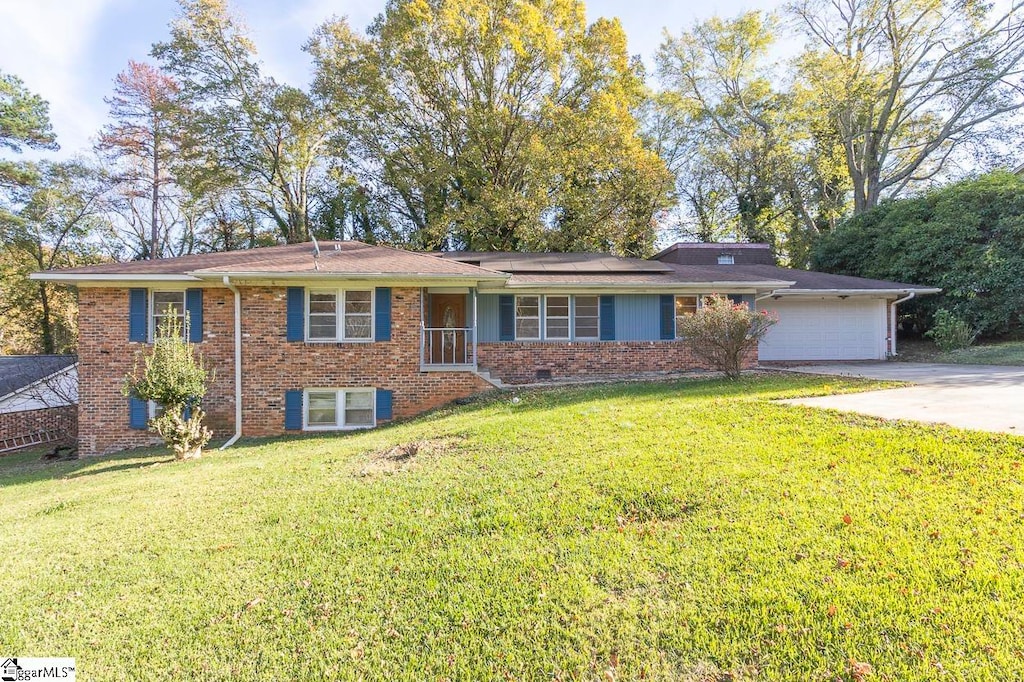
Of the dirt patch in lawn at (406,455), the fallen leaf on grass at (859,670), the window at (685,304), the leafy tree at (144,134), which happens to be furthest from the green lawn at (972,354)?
the leafy tree at (144,134)

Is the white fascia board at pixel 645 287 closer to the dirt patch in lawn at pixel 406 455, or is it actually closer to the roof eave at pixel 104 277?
the dirt patch in lawn at pixel 406 455

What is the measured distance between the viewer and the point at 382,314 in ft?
33.3

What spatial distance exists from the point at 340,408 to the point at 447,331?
3.07 metres

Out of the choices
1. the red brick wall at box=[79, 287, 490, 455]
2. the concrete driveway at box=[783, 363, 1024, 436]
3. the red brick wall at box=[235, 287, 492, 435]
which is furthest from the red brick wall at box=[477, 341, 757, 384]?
the concrete driveway at box=[783, 363, 1024, 436]

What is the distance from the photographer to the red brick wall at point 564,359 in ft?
38.5

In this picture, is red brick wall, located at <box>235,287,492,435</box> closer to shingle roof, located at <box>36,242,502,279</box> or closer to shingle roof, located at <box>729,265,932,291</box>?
shingle roof, located at <box>36,242,502,279</box>

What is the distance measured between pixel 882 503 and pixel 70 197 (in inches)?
1241

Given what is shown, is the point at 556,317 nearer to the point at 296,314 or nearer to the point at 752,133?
the point at 296,314

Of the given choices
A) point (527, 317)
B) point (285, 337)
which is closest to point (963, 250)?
point (527, 317)

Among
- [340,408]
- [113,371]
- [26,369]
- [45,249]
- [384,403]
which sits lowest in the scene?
[340,408]

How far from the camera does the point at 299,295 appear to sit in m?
9.99

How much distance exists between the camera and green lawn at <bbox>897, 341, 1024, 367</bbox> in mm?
11170

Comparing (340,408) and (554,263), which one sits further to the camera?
(554,263)

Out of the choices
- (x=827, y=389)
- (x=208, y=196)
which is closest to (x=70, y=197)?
(x=208, y=196)
